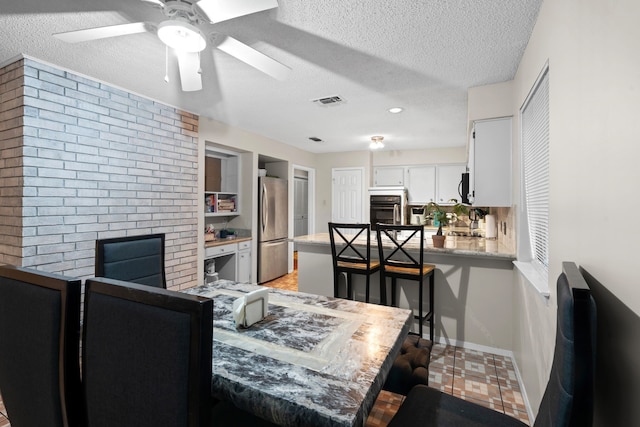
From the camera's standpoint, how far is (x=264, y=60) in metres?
1.79

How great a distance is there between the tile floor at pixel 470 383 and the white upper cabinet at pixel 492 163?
1.32 meters

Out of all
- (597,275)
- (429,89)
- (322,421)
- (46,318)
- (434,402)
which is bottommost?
(434,402)

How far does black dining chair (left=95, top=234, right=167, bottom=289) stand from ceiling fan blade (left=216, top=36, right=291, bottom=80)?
1.36 metres

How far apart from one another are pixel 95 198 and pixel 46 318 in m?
2.27

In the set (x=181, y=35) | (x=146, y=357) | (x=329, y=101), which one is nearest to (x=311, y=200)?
(x=329, y=101)

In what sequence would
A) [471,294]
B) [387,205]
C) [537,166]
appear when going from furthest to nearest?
[387,205]
[471,294]
[537,166]

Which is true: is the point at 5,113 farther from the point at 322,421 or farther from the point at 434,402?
the point at 434,402

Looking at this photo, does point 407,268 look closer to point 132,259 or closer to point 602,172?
point 602,172

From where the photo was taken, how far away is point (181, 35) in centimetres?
157

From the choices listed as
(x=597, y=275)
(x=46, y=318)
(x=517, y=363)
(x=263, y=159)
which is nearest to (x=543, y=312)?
(x=597, y=275)

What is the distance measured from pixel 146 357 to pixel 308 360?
50cm

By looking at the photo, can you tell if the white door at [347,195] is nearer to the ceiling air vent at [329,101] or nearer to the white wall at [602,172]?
the ceiling air vent at [329,101]

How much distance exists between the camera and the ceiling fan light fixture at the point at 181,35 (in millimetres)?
1512

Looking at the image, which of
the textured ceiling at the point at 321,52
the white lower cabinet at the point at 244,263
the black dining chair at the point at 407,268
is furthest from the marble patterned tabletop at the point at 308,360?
the white lower cabinet at the point at 244,263
